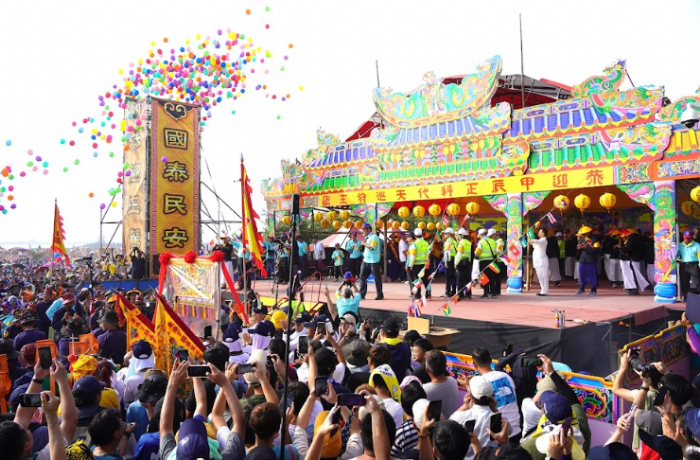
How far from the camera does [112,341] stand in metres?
5.45

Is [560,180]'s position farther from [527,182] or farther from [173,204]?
[173,204]

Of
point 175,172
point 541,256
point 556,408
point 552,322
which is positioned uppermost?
point 175,172

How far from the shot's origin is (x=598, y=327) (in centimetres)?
798

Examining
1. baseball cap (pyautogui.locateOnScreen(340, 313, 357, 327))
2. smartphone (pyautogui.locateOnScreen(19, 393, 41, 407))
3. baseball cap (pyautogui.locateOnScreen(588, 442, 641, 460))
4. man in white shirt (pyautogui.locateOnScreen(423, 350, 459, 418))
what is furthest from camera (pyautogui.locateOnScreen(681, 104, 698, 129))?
smartphone (pyautogui.locateOnScreen(19, 393, 41, 407))

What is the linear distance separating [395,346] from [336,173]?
11674 millimetres

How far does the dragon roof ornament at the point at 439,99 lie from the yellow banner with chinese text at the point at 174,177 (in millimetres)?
5876

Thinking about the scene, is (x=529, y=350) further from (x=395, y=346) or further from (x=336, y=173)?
(x=336, y=173)

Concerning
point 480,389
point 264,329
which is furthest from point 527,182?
point 480,389

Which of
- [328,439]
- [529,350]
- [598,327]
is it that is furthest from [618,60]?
[328,439]

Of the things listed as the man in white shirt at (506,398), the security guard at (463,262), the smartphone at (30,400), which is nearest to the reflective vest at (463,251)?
the security guard at (463,262)

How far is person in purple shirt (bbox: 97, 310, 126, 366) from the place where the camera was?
214 inches

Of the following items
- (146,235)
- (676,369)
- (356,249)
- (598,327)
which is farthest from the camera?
(146,235)

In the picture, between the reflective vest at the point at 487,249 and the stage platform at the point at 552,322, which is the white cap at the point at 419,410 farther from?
the reflective vest at the point at 487,249

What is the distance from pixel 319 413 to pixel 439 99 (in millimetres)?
11682
